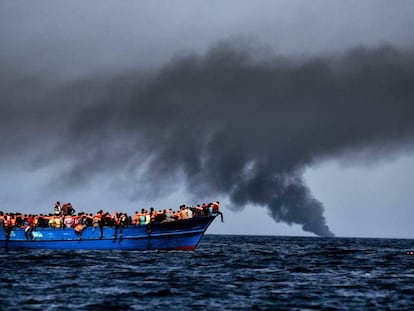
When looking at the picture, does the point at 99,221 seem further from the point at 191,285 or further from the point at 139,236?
the point at 191,285

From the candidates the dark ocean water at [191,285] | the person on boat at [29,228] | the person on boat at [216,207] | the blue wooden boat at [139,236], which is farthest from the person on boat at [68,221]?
the person on boat at [216,207]

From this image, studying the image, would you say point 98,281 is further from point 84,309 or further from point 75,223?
point 75,223

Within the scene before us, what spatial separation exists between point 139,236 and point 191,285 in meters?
21.7

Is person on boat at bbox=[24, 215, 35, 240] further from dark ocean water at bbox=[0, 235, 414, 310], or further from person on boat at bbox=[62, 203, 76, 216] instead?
dark ocean water at bbox=[0, 235, 414, 310]

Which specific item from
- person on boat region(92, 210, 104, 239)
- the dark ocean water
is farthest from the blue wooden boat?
the dark ocean water

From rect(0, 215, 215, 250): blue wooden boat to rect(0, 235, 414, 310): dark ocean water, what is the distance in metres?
6.32

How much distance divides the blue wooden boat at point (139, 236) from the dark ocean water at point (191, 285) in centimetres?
632

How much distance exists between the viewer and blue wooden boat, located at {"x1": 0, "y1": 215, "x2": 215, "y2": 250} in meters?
52.0

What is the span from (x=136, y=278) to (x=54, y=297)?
752 centimetres

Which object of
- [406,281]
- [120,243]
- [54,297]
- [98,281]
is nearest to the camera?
[54,297]

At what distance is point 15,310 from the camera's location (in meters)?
23.2

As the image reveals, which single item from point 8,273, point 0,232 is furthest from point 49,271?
point 0,232

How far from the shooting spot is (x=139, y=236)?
52.2 metres

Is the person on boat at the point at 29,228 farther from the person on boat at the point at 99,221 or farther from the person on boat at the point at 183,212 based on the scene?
the person on boat at the point at 183,212
